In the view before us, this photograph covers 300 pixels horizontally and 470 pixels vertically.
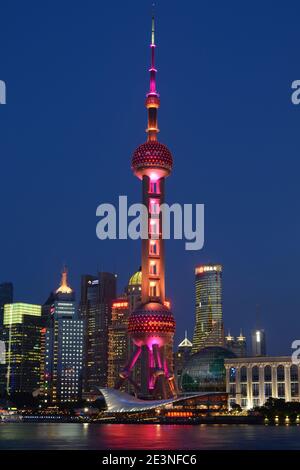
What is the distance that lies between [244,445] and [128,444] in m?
17.2

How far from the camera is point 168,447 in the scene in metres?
108
